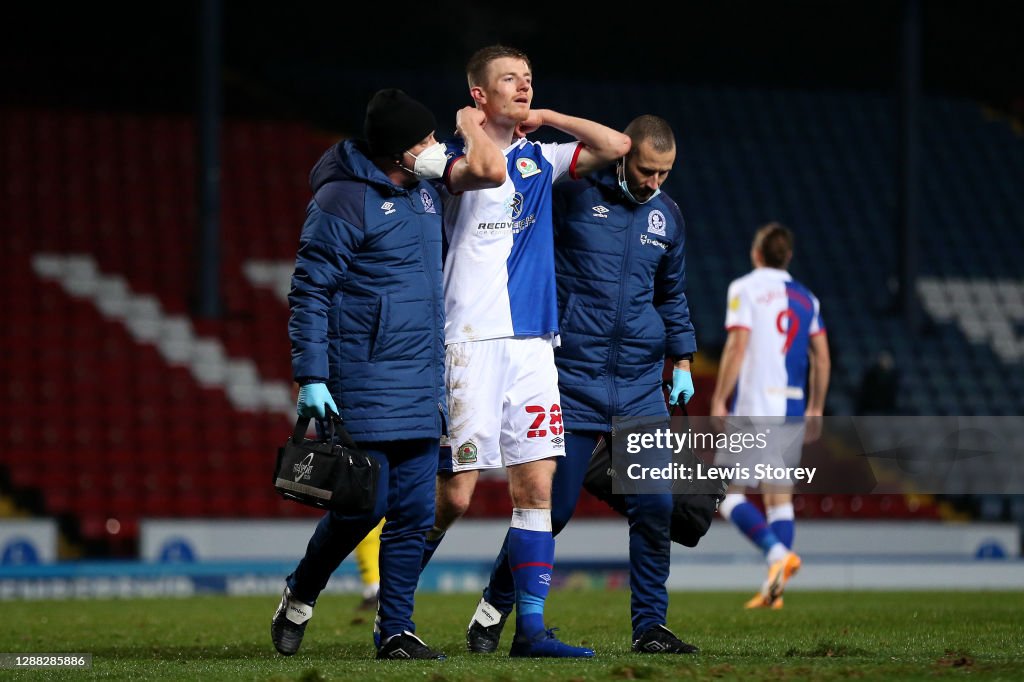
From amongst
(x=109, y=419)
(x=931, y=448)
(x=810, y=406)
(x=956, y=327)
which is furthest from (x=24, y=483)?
(x=956, y=327)

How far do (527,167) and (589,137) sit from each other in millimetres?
294

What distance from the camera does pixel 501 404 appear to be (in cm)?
610

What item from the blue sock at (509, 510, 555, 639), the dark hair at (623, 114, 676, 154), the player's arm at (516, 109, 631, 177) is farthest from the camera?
the dark hair at (623, 114, 676, 154)

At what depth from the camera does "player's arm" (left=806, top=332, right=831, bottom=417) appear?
31.7 ft

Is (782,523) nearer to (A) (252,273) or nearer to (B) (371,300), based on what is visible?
(B) (371,300)

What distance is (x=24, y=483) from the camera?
575 inches

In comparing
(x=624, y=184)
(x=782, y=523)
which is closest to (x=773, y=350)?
(x=782, y=523)

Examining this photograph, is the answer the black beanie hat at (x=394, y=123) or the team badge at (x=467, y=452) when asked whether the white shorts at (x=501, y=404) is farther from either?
the black beanie hat at (x=394, y=123)

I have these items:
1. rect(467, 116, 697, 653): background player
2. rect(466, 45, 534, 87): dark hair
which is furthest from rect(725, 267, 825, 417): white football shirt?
rect(466, 45, 534, 87): dark hair

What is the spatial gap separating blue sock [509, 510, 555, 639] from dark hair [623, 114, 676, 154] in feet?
5.29

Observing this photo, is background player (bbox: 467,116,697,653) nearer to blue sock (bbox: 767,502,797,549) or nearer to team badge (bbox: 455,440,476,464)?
team badge (bbox: 455,440,476,464)

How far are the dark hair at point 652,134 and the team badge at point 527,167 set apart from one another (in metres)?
0.40

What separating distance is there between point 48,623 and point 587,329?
4.11 meters

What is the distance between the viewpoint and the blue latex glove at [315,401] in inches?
221
